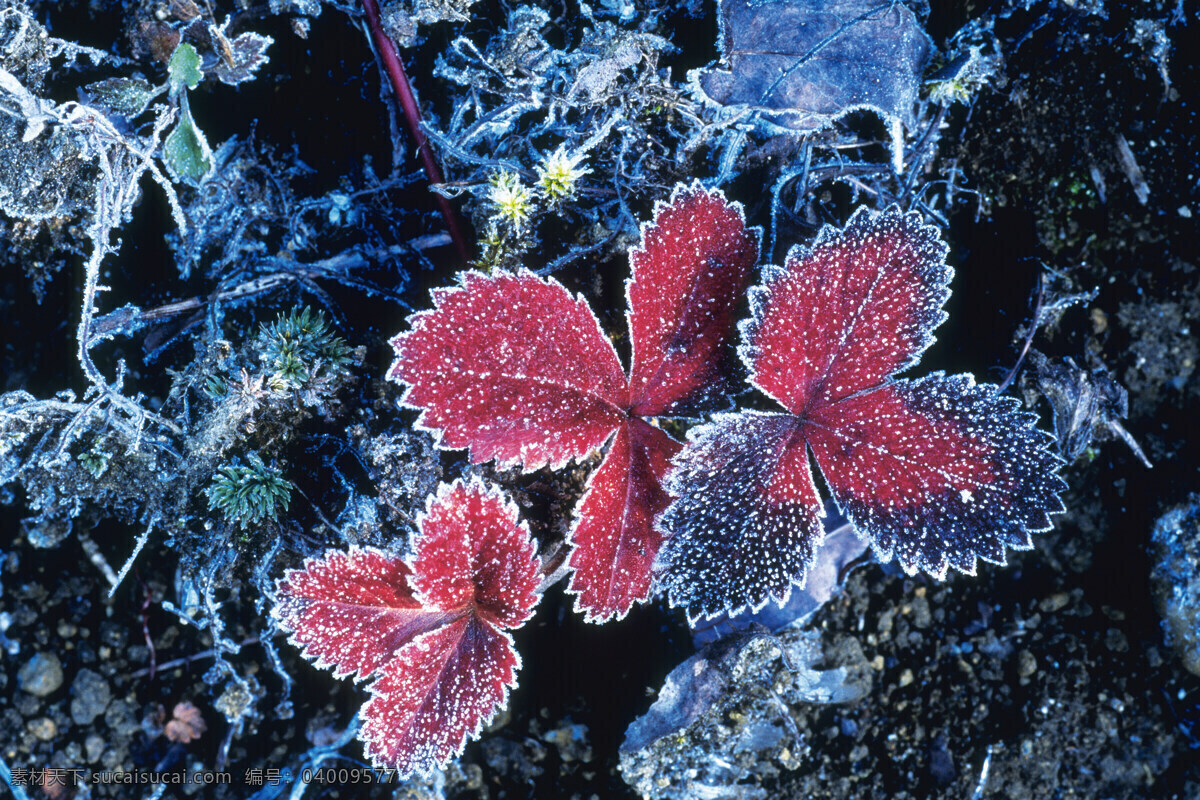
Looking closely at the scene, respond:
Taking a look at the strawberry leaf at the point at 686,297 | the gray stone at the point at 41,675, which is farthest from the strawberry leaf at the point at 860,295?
the gray stone at the point at 41,675

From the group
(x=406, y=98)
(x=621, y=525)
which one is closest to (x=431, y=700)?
(x=621, y=525)

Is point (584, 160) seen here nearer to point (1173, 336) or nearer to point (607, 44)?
point (607, 44)

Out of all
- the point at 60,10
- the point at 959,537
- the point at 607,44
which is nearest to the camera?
the point at 959,537

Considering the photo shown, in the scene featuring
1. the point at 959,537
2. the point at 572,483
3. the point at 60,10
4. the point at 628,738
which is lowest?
the point at 628,738

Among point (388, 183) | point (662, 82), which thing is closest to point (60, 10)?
point (388, 183)

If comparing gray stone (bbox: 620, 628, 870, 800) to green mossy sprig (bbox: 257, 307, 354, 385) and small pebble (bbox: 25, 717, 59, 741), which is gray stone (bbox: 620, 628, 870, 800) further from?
small pebble (bbox: 25, 717, 59, 741)

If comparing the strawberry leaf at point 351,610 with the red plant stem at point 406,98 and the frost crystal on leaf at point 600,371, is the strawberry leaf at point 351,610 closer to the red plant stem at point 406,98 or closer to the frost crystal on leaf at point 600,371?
the frost crystal on leaf at point 600,371

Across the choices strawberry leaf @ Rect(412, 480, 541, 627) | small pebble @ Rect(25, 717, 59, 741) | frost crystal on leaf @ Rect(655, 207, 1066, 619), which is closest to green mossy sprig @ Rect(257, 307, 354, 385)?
strawberry leaf @ Rect(412, 480, 541, 627)
